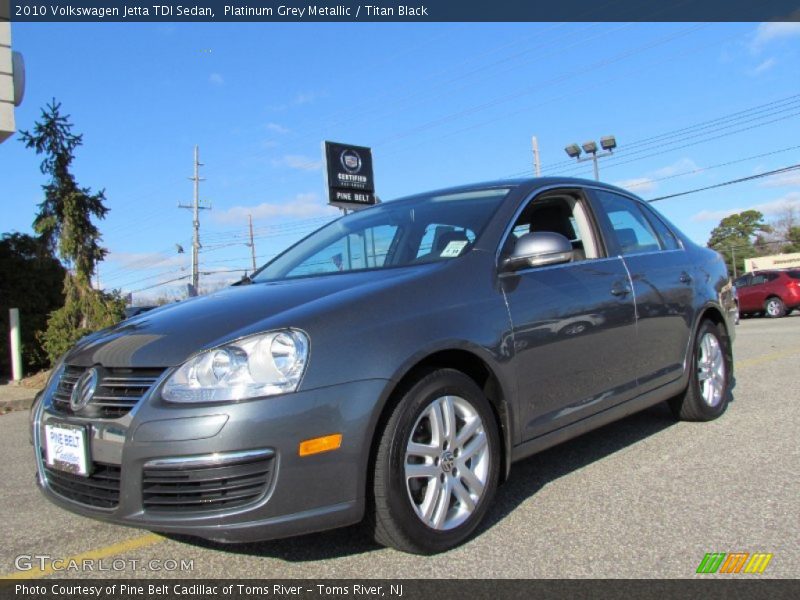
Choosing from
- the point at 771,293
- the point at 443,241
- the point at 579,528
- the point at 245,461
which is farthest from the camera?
the point at 771,293

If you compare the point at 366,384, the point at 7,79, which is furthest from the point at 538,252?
the point at 7,79

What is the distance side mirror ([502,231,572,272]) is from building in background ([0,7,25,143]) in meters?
9.45

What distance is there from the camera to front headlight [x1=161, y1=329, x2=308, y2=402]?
7.51ft

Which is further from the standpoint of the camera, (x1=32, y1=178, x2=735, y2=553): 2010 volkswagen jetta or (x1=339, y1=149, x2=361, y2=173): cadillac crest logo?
(x1=339, y1=149, x2=361, y2=173): cadillac crest logo

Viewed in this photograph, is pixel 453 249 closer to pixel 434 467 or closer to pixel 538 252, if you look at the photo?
pixel 538 252

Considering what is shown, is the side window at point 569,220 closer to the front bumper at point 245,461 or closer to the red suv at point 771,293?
the front bumper at point 245,461

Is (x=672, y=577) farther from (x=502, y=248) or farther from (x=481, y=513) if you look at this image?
(x=502, y=248)

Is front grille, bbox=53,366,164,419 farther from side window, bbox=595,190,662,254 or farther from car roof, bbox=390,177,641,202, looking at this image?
side window, bbox=595,190,662,254

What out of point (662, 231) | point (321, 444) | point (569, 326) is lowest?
point (321, 444)

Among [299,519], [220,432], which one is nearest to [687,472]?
[299,519]

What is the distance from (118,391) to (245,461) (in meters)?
0.61

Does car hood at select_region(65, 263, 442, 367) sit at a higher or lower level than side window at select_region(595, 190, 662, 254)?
lower

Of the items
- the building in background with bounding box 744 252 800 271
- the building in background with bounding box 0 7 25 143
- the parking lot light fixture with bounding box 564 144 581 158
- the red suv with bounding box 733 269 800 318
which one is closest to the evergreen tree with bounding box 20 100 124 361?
the building in background with bounding box 0 7 25 143

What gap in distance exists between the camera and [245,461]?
7.34 feet
